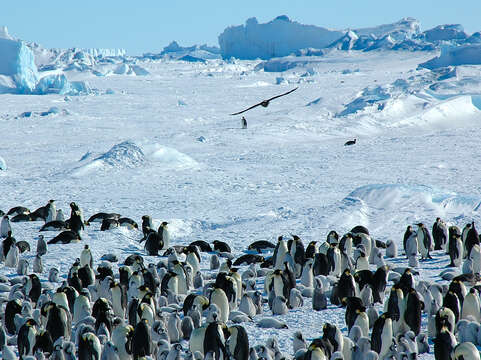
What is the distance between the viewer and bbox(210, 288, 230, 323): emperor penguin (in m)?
7.89

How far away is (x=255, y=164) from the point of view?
25312 mm

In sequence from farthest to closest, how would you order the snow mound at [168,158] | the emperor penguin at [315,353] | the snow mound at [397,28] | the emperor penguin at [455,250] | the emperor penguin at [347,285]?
the snow mound at [397,28] → the snow mound at [168,158] → the emperor penguin at [455,250] → the emperor penguin at [347,285] → the emperor penguin at [315,353]

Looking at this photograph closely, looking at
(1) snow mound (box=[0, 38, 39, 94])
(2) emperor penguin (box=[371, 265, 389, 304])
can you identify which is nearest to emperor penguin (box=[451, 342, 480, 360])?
(2) emperor penguin (box=[371, 265, 389, 304])

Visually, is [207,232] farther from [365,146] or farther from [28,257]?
[365,146]

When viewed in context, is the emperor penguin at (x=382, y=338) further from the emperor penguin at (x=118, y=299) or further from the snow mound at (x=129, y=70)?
the snow mound at (x=129, y=70)

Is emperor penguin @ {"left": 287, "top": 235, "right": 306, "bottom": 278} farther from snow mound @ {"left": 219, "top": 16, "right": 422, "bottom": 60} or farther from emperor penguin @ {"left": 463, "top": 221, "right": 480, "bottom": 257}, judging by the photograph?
snow mound @ {"left": 219, "top": 16, "right": 422, "bottom": 60}

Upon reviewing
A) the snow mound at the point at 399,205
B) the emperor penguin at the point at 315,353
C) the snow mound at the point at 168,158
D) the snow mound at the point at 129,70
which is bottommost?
the snow mound at the point at 129,70

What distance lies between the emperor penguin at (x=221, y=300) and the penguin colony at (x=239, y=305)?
0.01m

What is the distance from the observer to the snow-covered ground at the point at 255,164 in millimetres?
15469

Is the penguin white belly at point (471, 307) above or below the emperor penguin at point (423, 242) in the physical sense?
above

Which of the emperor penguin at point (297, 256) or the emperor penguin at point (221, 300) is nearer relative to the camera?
the emperor penguin at point (221, 300)

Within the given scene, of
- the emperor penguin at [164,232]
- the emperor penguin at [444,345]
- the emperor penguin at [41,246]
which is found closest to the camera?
the emperor penguin at [444,345]

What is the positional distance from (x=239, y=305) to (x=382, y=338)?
2.26 m

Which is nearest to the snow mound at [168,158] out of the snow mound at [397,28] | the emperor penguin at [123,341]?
the emperor penguin at [123,341]
